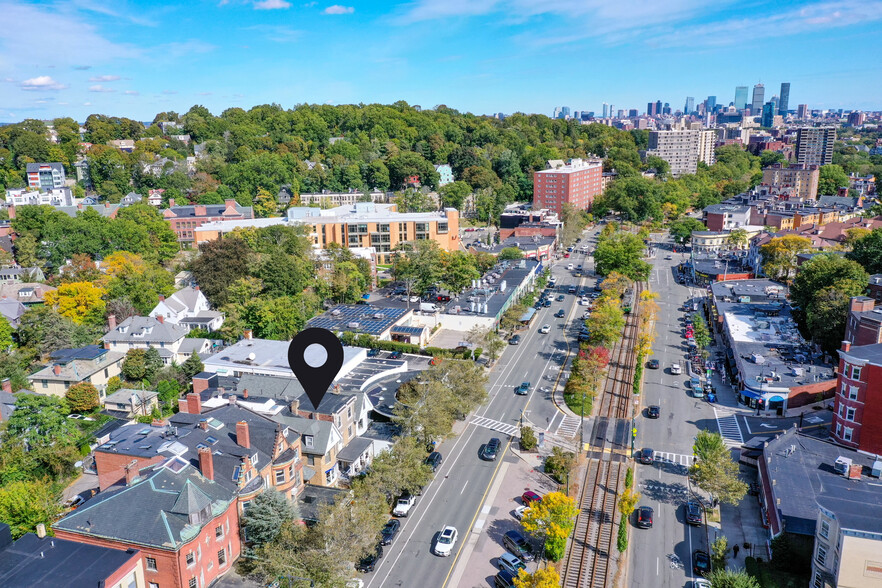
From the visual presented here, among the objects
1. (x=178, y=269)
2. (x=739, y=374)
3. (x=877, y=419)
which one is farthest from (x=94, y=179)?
(x=877, y=419)

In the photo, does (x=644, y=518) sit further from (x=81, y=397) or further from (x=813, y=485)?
(x=81, y=397)

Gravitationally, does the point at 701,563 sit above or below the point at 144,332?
below

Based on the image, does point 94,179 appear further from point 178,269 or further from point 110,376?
point 110,376

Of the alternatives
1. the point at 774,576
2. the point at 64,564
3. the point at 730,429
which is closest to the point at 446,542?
the point at 774,576

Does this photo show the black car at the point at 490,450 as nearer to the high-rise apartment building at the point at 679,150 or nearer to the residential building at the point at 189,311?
the residential building at the point at 189,311

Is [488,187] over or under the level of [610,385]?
over

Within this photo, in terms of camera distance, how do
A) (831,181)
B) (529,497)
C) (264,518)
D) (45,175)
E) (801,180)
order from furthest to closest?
(831,181), (801,180), (45,175), (529,497), (264,518)
